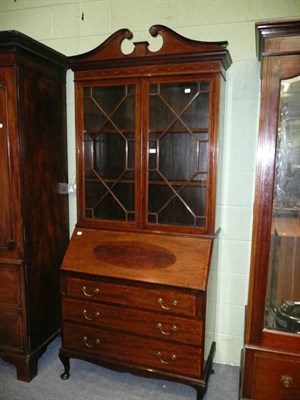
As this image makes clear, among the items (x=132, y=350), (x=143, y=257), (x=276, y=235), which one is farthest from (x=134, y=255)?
(x=276, y=235)

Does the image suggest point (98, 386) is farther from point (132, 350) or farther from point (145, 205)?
point (145, 205)

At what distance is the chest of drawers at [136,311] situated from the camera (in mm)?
1694

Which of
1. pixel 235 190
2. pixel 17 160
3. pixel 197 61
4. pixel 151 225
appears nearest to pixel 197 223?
pixel 151 225

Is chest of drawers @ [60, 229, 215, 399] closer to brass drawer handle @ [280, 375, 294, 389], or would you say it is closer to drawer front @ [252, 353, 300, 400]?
drawer front @ [252, 353, 300, 400]

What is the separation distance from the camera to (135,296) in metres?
1.77

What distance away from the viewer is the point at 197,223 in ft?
6.08

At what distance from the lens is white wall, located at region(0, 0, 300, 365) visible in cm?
195

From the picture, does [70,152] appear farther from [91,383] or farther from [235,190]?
[91,383]

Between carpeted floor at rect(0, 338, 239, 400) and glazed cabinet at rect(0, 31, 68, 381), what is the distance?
108 mm

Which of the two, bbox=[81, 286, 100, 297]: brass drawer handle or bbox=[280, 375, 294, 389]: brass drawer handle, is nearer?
bbox=[280, 375, 294, 389]: brass drawer handle

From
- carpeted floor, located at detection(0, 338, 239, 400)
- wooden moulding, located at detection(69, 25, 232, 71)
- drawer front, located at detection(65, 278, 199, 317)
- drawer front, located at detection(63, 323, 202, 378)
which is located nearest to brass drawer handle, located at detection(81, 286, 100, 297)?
drawer front, located at detection(65, 278, 199, 317)

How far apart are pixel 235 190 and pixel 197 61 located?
0.85 m

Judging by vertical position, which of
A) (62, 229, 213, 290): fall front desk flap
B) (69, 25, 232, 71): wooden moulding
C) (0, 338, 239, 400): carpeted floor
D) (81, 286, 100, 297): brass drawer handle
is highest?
(69, 25, 232, 71): wooden moulding

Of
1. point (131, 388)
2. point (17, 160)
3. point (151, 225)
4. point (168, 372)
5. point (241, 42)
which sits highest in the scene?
point (241, 42)
